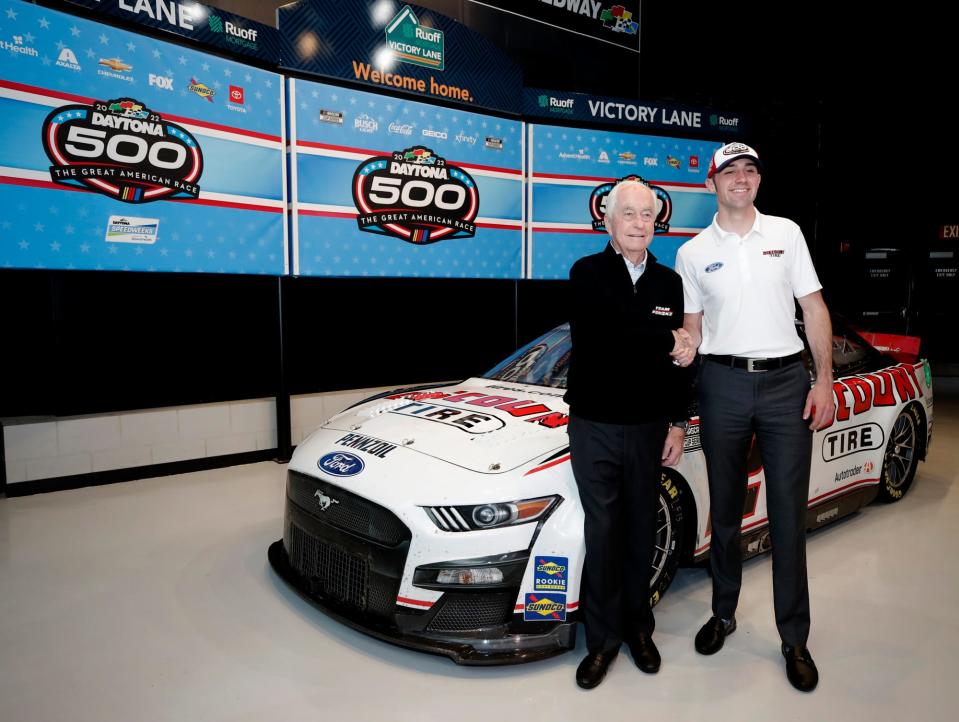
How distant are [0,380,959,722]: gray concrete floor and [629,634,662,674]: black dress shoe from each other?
2.0 inches

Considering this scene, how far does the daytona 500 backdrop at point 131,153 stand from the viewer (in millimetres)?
3926

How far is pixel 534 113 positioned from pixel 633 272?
470 centimetres

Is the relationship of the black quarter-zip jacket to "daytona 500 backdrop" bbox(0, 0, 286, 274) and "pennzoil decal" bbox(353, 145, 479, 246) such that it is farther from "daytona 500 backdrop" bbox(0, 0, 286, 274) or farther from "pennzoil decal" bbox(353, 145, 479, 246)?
"pennzoil decal" bbox(353, 145, 479, 246)

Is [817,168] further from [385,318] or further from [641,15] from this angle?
[385,318]

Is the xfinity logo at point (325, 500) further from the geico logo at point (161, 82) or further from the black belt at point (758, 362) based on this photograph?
the geico logo at point (161, 82)

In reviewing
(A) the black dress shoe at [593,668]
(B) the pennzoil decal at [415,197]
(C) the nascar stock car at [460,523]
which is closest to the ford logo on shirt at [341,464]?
(C) the nascar stock car at [460,523]

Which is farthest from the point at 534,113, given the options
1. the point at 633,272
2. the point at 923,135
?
the point at 923,135

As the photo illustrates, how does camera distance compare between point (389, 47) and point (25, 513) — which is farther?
point (389, 47)

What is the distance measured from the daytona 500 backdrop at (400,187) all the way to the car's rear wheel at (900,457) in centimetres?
332

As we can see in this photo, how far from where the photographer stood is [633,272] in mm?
2109

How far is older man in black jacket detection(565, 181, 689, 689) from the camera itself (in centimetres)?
202

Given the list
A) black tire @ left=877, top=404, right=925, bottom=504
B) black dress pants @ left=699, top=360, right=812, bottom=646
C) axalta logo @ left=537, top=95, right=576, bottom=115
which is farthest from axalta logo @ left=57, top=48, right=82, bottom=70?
black tire @ left=877, top=404, right=925, bottom=504

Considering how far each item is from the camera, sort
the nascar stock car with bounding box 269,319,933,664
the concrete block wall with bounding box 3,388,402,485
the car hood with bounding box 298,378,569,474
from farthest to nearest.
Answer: the concrete block wall with bounding box 3,388,402,485
the car hood with bounding box 298,378,569,474
the nascar stock car with bounding box 269,319,933,664

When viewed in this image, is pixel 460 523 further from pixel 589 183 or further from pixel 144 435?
pixel 589 183
